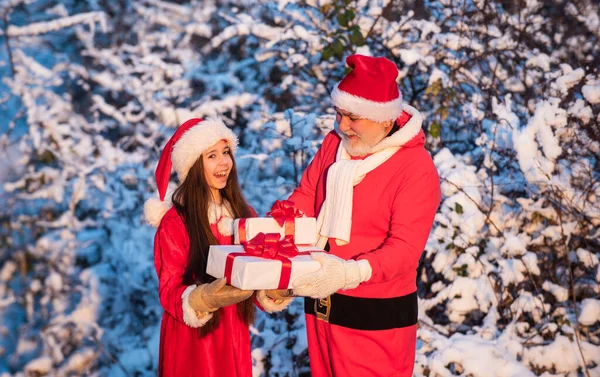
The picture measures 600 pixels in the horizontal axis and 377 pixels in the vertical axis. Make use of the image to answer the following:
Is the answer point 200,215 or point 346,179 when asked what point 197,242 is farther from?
point 346,179

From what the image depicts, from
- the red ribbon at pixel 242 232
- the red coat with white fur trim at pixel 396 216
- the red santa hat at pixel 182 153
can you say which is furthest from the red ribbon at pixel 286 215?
the red santa hat at pixel 182 153

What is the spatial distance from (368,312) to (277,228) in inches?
19.4

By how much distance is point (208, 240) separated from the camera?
2.73 metres

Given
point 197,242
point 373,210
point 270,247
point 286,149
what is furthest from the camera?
point 286,149

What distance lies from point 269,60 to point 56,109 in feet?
5.56

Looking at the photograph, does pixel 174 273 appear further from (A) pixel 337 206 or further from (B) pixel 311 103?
(B) pixel 311 103

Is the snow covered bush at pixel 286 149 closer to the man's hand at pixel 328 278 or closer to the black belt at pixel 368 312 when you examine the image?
the black belt at pixel 368 312

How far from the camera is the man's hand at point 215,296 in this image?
2270 mm

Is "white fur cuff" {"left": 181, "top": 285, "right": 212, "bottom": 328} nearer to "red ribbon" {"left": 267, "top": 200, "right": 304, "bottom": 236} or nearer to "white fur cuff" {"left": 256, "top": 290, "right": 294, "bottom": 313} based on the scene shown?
"white fur cuff" {"left": 256, "top": 290, "right": 294, "bottom": 313}

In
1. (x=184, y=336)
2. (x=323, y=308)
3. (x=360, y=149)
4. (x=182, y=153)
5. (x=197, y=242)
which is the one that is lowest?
(x=184, y=336)

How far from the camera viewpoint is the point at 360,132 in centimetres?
261

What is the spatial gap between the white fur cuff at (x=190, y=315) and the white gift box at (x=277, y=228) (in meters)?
0.27

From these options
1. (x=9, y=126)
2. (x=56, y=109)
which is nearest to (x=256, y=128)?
(x=56, y=109)

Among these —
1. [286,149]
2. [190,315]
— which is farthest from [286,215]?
[286,149]
